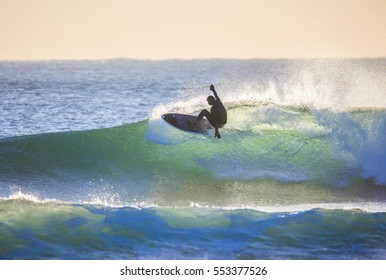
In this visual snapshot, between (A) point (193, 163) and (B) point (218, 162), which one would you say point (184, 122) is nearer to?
(A) point (193, 163)

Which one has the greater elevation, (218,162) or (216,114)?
(216,114)

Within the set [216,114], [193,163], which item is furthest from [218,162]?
[216,114]

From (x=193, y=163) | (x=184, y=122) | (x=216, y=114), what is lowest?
(x=193, y=163)

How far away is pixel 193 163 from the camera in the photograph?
603cm

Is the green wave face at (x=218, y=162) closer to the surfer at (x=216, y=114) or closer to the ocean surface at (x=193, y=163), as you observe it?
the ocean surface at (x=193, y=163)

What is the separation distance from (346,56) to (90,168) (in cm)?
263

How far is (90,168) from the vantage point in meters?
5.88

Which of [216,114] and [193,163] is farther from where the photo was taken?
[193,163]

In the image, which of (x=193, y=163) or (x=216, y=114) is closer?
(x=216, y=114)

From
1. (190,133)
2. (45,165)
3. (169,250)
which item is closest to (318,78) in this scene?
(190,133)

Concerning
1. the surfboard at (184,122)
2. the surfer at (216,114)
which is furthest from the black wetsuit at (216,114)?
the surfboard at (184,122)

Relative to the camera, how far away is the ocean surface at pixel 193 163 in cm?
499

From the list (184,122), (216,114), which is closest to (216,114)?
(216,114)
